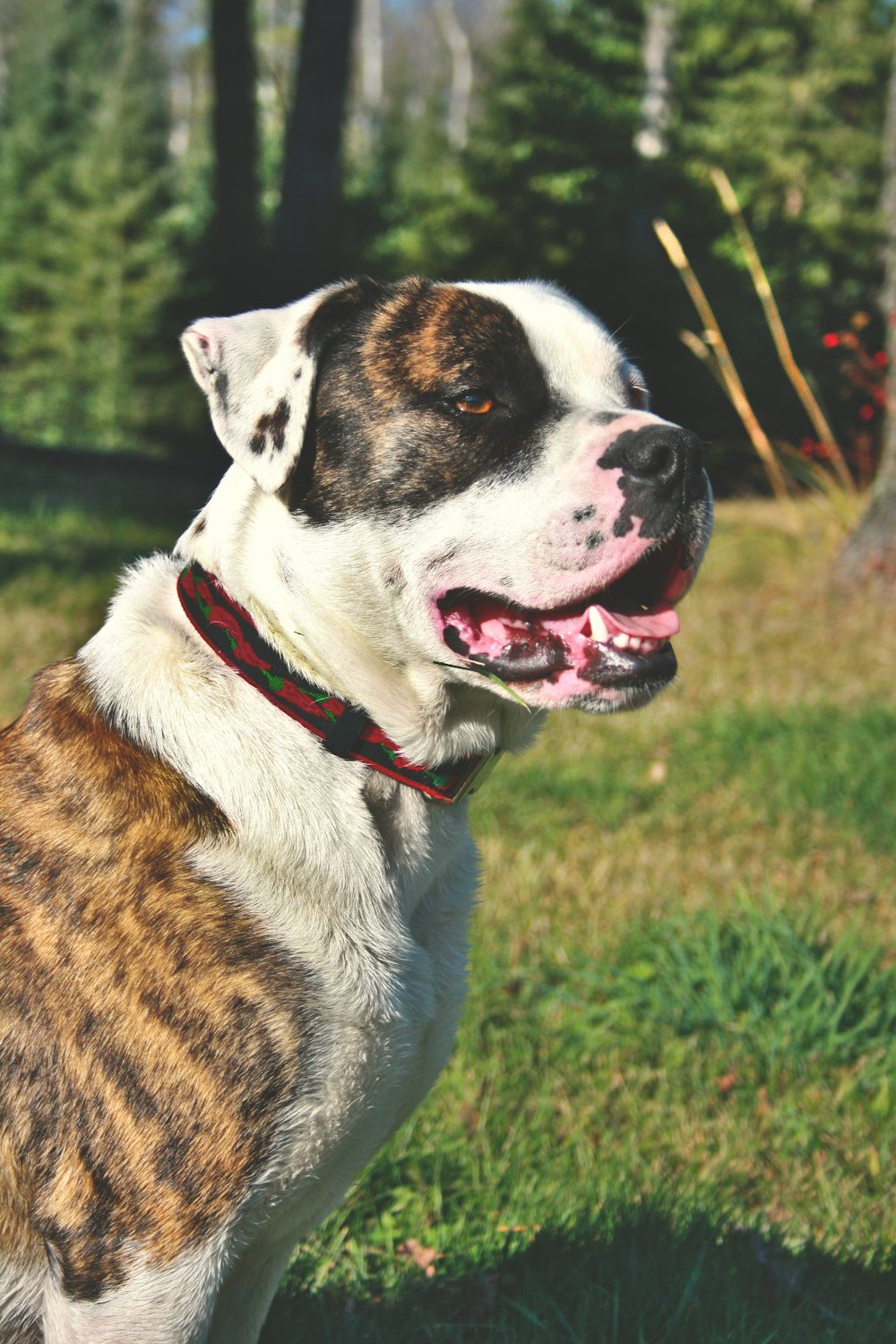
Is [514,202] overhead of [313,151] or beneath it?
beneath

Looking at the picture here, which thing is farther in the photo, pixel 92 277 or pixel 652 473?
pixel 92 277

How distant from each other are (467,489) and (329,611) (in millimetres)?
335

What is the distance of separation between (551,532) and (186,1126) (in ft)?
3.73

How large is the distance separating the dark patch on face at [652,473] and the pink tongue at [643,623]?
0.16 metres

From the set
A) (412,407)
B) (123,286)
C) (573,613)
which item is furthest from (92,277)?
(573,613)

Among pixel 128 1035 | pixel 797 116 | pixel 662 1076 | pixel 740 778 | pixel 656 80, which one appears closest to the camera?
pixel 128 1035

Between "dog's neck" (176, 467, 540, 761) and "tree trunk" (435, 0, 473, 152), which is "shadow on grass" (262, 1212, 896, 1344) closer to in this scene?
"dog's neck" (176, 467, 540, 761)

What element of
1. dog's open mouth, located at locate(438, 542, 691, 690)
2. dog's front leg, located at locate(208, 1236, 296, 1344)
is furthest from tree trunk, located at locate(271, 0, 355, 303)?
dog's front leg, located at locate(208, 1236, 296, 1344)

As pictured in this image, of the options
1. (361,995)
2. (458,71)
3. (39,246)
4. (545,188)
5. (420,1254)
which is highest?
(361,995)

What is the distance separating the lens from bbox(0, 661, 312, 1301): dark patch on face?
6.03 feet

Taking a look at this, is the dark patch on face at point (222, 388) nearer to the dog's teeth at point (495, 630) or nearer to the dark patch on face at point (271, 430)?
the dark patch on face at point (271, 430)

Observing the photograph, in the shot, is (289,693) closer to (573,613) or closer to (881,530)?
(573,613)

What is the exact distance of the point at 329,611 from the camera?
7.20 ft

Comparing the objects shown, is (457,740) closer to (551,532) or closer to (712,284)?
(551,532)
